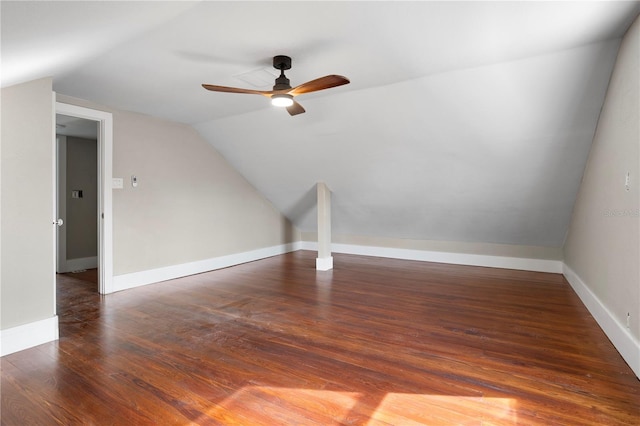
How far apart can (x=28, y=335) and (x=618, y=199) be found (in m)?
4.81

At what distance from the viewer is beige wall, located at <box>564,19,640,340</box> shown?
7.21 feet

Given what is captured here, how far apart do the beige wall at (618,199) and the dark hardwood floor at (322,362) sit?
416 millimetres

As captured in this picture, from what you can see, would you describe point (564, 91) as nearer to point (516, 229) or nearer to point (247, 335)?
point (516, 229)

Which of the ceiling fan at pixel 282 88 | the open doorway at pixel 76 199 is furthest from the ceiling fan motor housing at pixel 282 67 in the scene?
the open doorway at pixel 76 199

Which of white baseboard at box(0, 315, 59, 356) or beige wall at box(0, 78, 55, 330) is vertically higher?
beige wall at box(0, 78, 55, 330)

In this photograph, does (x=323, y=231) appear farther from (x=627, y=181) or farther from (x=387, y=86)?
(x=627, y=181)

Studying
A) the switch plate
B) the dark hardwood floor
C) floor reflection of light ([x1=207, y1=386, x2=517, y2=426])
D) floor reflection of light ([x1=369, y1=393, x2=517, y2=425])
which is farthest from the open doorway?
floor reflection of light ([x1=369, y1=393, x2=517, y2=425])

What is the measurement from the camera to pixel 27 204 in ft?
8.75

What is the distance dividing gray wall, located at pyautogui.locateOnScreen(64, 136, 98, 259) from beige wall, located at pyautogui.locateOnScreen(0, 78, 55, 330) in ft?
10.9

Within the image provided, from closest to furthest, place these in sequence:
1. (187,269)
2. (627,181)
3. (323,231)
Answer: (627,181) → (187,269) → (323,231)

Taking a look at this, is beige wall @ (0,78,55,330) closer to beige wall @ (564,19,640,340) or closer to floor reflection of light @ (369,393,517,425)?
floor reflection of light @ (369,393,517,425)

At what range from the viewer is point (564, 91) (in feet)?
9.87

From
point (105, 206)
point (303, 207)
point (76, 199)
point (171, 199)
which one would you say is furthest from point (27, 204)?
point (303, 207)

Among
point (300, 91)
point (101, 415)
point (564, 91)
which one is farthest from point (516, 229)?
point (101, 415)
